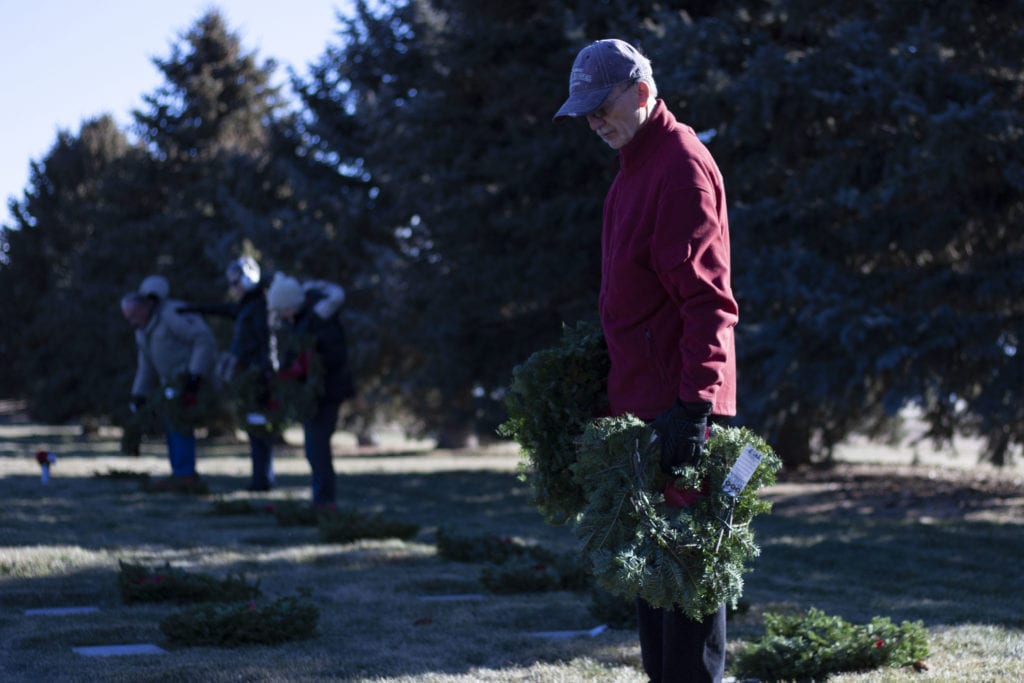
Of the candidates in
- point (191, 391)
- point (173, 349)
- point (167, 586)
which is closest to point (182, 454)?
point (191, 391)

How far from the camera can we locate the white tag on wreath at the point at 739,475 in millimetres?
3354

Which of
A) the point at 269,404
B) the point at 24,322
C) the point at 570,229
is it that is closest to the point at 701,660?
the point at 269,404

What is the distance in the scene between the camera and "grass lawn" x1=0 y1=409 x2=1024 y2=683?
15.4 feet

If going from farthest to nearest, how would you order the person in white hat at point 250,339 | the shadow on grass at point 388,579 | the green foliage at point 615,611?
the person in white hat at point 250,339
the green foliage at point 615,611
the shadow on grass at point 388,579

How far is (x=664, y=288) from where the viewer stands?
3477mm

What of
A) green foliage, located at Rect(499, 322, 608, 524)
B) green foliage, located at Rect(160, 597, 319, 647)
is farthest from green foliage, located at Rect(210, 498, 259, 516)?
green foliage, located at Rect(499, 322, 608, 524)

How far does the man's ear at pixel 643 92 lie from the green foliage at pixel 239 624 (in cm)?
296

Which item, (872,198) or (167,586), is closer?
(167,586)

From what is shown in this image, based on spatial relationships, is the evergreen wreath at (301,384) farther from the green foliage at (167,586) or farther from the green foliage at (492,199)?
the green foliage at (492,199)

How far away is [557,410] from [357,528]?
504cm

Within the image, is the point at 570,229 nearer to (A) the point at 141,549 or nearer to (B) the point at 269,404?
(B) the point at 269,404

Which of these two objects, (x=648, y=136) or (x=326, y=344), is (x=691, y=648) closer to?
(x=648, y=136)

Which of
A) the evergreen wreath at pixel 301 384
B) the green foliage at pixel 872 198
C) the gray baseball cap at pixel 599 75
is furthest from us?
the green foliage at pixel 872 198

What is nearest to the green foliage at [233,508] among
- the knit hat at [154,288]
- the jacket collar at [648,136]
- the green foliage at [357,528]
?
the green foliage at [357,528]
